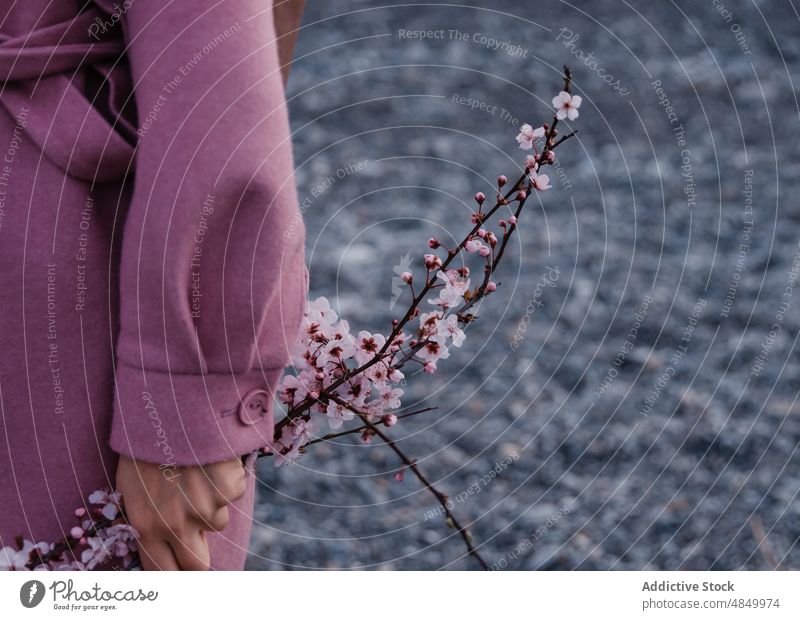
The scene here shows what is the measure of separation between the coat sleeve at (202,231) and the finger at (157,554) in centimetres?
7

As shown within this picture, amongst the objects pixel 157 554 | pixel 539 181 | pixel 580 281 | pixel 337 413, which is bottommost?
pixel 157 554

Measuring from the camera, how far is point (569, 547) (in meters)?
1.84

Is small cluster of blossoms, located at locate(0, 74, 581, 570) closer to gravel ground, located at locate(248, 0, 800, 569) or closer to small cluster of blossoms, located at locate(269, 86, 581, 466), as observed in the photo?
small cluster of blossoms, located at locate(269, 86, 581, 466)

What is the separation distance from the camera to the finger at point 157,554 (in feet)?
2.25

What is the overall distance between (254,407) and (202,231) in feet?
0.44

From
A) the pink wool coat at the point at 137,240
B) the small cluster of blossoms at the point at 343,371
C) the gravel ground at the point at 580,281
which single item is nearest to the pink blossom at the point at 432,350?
the small cluster of blossoms at the point at 343,371

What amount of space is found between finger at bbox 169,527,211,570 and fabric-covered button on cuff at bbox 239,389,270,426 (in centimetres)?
9

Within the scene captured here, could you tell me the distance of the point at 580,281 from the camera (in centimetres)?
244

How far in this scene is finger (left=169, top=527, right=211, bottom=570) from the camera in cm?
68

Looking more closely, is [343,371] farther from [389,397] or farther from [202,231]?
[202,231]

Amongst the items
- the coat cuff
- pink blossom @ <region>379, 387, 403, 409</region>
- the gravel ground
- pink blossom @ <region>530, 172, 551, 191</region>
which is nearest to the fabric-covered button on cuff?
the coat cuff

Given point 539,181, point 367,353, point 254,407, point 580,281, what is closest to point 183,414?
point 254,407

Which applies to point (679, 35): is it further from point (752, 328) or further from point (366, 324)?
point (366, 324)

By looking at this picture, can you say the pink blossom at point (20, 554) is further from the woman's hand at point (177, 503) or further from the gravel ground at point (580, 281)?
the gravel ground at point (580, 281)
